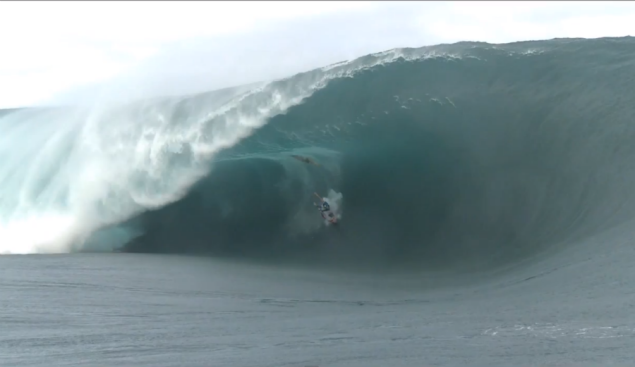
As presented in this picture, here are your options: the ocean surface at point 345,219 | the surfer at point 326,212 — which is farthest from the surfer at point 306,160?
A: the surfer at point 326,212

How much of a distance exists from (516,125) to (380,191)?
5.32 meters

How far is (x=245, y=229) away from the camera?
2192 centimetres

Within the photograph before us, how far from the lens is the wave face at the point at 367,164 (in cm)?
2003

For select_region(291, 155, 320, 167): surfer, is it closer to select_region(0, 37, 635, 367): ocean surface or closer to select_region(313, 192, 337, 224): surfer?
select_region(0, 37, 635, 367): ocean surface

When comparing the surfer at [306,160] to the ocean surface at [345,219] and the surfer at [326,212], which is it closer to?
the ocean surface at [345,219]

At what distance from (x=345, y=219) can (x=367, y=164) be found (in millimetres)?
3084

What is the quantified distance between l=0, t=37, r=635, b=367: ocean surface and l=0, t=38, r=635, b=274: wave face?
8 cm

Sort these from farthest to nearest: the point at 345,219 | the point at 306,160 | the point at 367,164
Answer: the point at 367,164
the point at 306,160
the point at 345,219

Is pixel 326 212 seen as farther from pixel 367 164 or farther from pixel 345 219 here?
pixel 367 164

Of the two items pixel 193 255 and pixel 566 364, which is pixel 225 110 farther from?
pixel 566 364

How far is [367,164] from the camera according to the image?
2398cm

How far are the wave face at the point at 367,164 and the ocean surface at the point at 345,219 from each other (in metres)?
0.08

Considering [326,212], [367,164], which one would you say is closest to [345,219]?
[326,212]

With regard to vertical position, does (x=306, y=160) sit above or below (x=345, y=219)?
above
